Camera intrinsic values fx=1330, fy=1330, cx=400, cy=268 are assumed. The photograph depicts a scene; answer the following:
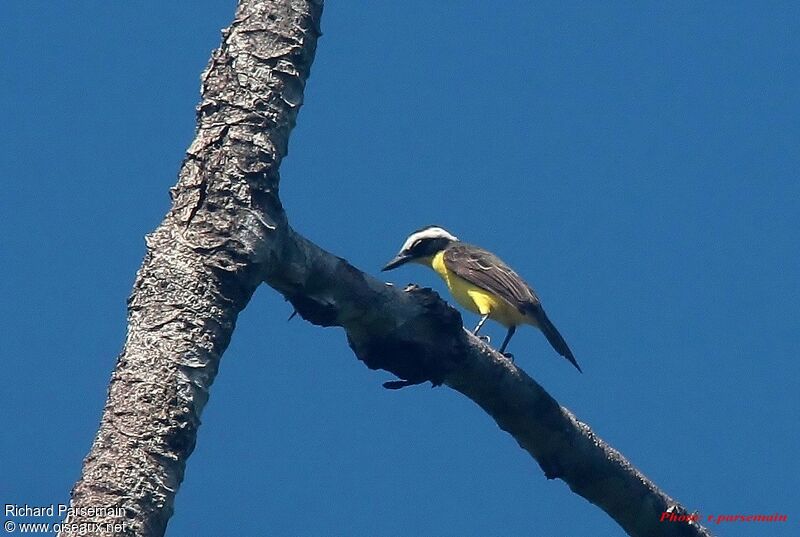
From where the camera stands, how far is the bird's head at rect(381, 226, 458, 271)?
1086 cm

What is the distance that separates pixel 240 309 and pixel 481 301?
557 cm

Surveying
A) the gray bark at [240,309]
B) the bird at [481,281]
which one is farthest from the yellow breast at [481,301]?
the gray bark at [240,309]

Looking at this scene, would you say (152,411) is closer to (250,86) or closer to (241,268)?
(241,268)

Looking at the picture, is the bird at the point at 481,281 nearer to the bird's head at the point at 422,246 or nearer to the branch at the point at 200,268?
the bird's head at the point at 422,246

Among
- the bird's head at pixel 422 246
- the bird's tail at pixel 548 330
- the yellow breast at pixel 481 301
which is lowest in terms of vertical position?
the bird's tail at pixel 548 330

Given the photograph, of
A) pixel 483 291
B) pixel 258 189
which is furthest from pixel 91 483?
pixel 483 291

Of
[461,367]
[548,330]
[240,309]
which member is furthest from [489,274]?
[240,309]

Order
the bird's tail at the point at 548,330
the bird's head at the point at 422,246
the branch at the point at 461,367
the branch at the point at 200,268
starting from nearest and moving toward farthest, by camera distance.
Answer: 1. the branch at the point at 200,268
2. the branch at the point at 461,367
3. the bird's tail at the point at 548,330
4. the bird's head at the point at 422,246

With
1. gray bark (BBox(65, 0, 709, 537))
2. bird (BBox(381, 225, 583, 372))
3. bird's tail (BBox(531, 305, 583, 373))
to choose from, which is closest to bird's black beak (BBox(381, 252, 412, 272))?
bird (BBox(381, 225, 583, 372))

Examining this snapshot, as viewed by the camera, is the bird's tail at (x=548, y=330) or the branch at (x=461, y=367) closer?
the branch at (x=461, y=367)

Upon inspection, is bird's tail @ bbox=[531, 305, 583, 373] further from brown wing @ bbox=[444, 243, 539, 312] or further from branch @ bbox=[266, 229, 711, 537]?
branch @ bbox=[266, 229, 711, 537]

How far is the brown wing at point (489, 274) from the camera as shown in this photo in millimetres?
9562

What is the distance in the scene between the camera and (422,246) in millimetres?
10883

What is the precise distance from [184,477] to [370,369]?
1556mm
